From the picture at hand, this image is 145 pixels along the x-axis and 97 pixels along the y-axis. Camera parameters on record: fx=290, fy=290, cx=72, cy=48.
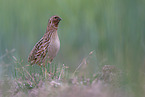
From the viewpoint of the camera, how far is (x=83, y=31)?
7.06 metres

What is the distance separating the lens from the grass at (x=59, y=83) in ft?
7.47

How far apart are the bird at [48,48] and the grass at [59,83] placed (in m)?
0.54

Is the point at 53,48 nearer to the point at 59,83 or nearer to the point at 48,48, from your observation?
the point at 48,48

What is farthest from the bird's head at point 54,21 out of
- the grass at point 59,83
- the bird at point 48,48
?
the grass at point 59,83

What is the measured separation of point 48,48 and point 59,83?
1469 mm

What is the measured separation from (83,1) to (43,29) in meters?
1.30

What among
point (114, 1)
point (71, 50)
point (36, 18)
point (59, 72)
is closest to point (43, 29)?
point (36, 18)

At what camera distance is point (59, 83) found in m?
2.91

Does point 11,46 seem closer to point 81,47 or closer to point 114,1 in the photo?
point 81,47

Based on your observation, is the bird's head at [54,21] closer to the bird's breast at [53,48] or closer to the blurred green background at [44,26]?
the bird's breast at [53,48]

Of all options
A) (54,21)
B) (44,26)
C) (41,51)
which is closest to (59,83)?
(41,51)

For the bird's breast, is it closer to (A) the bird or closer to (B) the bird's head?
(A) the bird

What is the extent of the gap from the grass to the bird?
537mm

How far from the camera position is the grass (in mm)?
2275
